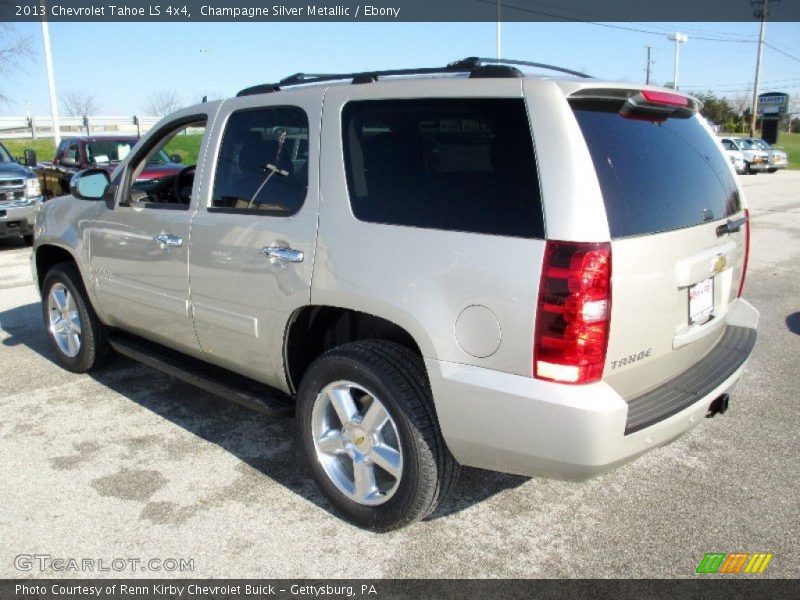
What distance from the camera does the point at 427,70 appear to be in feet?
9.75

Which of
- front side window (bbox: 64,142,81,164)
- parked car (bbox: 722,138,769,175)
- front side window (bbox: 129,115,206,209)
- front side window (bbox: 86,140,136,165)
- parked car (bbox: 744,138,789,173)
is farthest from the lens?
parked car (bbox: 744,138,789,173)

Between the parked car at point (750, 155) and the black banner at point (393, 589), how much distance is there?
32493 mm

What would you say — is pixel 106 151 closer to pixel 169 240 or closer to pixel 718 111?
pixel 169 240

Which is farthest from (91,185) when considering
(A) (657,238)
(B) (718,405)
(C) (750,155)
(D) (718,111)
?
(D) (718,111)

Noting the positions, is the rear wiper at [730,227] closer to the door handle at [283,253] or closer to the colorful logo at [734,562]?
the colorful logo at [734,562]

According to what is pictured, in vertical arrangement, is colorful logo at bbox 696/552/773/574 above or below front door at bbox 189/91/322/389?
below

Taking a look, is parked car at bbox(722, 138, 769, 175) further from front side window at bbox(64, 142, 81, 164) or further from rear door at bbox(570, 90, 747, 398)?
rear door at bbox(570, 90, 747, 398)

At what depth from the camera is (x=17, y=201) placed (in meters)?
10.7

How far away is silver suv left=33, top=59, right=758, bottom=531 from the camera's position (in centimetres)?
238

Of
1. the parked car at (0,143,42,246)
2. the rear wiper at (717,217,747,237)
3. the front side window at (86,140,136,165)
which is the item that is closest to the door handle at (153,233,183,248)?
the rear wiper at (717,217,747,237)

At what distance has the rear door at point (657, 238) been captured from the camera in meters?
2.43

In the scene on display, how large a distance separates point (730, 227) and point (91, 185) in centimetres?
373

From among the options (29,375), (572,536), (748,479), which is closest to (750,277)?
(748,479)

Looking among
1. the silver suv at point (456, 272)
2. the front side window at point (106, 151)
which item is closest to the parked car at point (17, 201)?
the front side window at point (106, 151)
